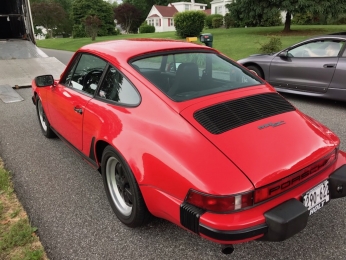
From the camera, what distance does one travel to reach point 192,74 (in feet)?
9.26

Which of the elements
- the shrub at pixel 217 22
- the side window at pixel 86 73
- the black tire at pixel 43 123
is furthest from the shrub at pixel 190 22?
the side window at pixel 86 73

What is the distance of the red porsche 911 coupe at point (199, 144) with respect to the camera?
6.06 ft

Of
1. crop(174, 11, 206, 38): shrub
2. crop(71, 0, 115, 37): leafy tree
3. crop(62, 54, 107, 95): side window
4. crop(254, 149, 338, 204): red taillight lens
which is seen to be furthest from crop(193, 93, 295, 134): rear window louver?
crop(71, 0, 115, 37): leafy tree

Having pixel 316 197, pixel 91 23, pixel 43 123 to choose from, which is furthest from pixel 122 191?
pixel 91 23

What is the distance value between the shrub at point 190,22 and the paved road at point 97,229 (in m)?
18.1

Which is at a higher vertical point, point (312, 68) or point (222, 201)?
point (312, 68)

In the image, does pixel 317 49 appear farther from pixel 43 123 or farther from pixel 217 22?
pixel 217 22

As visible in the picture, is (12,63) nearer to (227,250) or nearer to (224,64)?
(224,64)

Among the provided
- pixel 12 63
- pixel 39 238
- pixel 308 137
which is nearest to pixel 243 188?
pixel 308 137

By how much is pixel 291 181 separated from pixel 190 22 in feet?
66.0

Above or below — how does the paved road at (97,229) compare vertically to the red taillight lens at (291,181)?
below

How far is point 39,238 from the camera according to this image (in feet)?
8.15

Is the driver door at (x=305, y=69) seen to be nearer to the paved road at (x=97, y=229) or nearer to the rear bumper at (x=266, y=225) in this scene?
the paved road at (x=97, y=229)

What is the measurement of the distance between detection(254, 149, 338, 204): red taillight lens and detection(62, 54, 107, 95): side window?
1880mm
